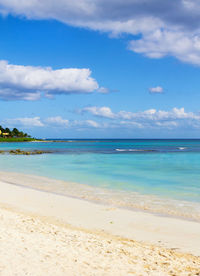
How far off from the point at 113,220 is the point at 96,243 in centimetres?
331

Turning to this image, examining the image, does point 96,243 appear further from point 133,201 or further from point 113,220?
point 133,201

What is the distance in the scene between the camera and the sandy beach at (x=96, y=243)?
664 centimetres

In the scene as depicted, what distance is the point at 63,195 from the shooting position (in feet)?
56.2

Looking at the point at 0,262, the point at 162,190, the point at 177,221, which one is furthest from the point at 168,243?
the point at 162,190

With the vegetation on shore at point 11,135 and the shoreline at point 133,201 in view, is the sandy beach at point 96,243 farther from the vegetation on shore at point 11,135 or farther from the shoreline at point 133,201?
the vegetation on shore at point 11,135

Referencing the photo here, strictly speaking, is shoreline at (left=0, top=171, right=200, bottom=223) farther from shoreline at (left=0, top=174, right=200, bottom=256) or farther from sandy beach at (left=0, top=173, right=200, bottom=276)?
sandy beach at (left=0, top=173, right=200, bottom=276)

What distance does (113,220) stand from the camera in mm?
11539

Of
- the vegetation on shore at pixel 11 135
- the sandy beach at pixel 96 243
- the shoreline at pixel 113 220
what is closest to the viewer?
the sandy beach at pixel 96 243

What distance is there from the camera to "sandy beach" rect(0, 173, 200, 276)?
21.8ft

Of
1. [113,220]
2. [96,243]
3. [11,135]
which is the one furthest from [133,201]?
[11,135]

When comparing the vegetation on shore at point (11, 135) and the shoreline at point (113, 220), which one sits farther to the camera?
the vegetation on shore at point (11, 135)

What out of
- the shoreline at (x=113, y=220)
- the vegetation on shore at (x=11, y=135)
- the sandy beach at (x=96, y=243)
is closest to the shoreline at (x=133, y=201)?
the shoreline at (x=113, y=220)

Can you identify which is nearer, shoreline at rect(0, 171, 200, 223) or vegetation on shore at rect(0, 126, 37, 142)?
shoreline at rect(0, 171, 200, 223)

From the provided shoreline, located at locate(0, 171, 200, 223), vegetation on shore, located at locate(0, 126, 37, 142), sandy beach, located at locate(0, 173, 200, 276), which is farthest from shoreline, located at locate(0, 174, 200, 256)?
vegetation on shore, located at locate(0, 126, 37, 142)
